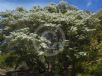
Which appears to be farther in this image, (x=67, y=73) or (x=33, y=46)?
(x=67, y=73)

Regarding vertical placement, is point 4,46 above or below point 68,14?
below

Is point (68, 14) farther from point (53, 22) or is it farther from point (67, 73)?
point (67, 73)

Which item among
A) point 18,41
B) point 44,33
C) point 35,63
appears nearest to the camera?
point 18,41

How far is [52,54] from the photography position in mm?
19328

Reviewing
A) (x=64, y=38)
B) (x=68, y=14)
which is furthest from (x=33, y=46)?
(x=68, y=14)

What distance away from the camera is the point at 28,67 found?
72.4ft

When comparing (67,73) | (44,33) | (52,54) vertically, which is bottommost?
(67,73)

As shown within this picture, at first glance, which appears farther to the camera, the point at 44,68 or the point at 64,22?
the point at 44,68

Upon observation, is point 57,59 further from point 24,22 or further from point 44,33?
point 24,22

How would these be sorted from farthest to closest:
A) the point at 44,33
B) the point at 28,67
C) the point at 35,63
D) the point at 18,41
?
the point at 28,67
the point at 35,63
the point at 44,33
the point at 18,41

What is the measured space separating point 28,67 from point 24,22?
3.69 metres

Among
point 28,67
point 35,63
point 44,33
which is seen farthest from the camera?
point 28,67

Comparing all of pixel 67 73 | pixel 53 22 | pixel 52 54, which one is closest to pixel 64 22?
pixel 53 22

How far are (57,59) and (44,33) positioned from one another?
5.93 feet
